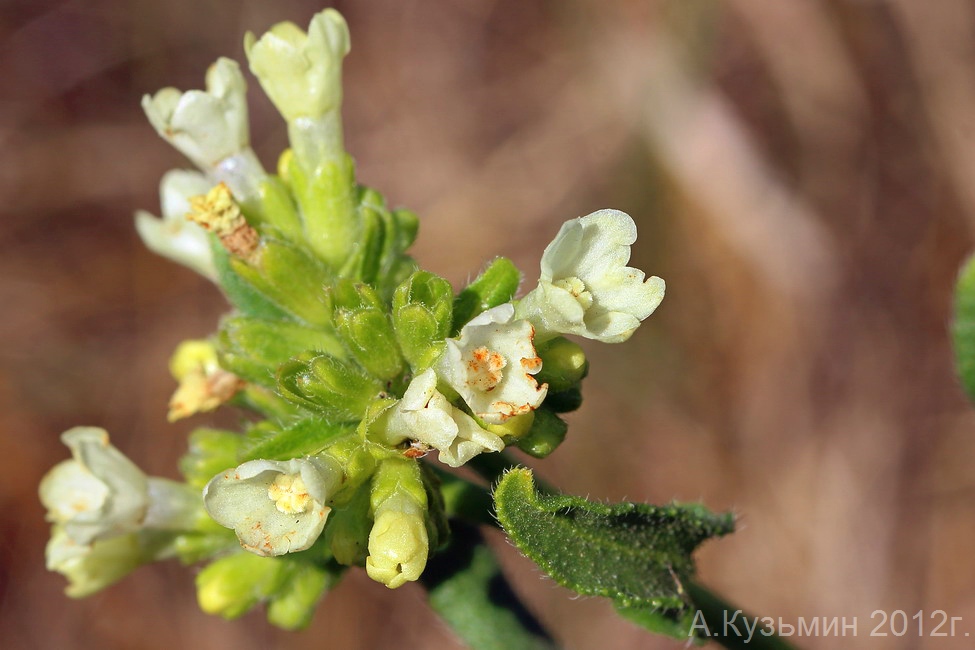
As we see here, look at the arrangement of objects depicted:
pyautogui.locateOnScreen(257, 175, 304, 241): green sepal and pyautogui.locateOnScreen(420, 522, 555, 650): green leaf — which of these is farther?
pyautogui.locateOnScreen(257, 175, 304, 241): green sepal

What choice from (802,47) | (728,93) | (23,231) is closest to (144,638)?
(23,231)

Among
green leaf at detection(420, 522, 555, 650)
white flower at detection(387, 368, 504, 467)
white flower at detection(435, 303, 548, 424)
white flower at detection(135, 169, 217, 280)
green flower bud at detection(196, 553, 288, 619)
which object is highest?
white flower at detection(435, 303, 548, 424)

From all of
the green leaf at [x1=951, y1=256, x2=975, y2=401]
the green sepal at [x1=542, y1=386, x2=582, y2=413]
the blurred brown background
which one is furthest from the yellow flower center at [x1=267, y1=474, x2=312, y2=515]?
the blurred brown background

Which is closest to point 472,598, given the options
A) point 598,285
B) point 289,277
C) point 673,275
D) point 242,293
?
point 598,285

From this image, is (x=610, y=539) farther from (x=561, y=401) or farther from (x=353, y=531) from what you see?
(x=353, y=531)

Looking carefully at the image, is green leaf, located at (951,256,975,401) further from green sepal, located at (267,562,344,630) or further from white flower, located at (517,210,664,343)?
green sepal, located at (267,562,344,630)

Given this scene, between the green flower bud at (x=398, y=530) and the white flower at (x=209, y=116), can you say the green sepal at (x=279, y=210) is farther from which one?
the green flower bud at (x=398, y=530)
